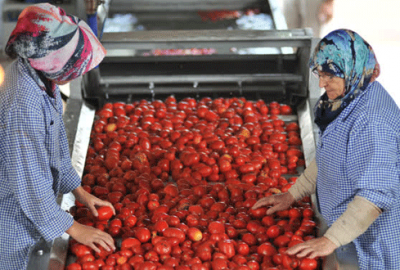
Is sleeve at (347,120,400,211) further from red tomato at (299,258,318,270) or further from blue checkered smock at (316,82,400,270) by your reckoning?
red tomato at (299,258,318,270)

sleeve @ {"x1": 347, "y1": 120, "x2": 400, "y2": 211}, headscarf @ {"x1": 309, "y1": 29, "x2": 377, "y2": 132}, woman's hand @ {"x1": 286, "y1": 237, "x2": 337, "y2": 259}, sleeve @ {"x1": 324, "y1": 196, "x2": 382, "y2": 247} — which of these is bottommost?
woman's hand @ {"x1": 286, "y1": 237, "x2": 337, "y2": 259}

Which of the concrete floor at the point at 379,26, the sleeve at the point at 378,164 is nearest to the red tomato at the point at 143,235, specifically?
the sleeve at the point at 378,164

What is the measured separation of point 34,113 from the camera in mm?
1834

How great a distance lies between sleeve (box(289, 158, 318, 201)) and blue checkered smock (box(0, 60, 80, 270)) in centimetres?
102

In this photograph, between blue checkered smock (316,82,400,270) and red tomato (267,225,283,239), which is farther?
red tomato (267,225,283,239)

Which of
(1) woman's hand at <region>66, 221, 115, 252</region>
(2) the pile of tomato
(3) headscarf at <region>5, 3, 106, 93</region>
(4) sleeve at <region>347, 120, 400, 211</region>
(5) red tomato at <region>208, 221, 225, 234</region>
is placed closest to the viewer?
(3) headscarf at <region>5, 3, 106, 93</region>

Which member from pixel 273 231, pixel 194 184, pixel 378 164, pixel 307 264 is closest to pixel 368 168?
pixel 378 164

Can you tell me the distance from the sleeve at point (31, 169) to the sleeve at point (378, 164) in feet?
3.65

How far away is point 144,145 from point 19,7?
146 inches

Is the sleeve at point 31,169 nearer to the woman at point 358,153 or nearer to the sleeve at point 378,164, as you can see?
the woman at point 358,153

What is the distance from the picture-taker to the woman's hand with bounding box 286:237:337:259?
1.95m

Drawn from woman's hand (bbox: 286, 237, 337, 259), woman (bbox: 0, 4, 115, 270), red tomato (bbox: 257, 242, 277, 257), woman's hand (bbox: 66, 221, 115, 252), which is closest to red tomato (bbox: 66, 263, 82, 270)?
woman's hand (bbox: 66, 221, 115, 252)

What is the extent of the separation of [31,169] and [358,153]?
1157 mm

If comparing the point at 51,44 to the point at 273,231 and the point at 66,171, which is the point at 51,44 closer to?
the point at 66,171
